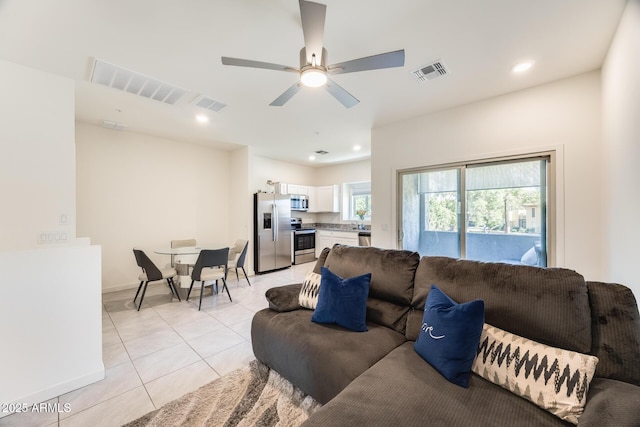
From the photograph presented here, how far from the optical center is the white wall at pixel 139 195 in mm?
4098

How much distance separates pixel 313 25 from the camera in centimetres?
159

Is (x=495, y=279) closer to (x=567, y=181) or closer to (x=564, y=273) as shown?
(x=564, y=273)

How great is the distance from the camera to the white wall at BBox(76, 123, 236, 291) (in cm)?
410

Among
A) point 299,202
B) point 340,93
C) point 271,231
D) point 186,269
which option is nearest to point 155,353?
point 186,269

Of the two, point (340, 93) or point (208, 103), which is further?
Answer: point (208, 103)

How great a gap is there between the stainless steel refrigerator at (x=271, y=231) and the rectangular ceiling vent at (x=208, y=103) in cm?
231

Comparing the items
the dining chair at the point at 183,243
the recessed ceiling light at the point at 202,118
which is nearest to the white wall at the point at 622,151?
the recessed ceiling light at the point at 202,118

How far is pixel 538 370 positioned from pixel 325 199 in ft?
20.1

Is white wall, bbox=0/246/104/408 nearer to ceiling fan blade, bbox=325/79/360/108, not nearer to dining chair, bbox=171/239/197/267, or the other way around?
ceiling fan blade, bbox=325/79/360/108

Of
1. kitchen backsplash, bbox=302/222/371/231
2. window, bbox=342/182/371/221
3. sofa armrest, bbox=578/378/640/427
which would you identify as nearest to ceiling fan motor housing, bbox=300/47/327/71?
sofa armrest, bbox=578/378/640/427

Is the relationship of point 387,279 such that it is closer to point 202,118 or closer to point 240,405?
point 240,405

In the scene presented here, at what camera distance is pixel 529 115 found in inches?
112

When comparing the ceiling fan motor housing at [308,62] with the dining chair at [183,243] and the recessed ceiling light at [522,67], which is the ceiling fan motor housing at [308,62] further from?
the dining chair at [183,243]

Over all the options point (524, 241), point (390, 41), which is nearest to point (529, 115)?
point (524, 241)
